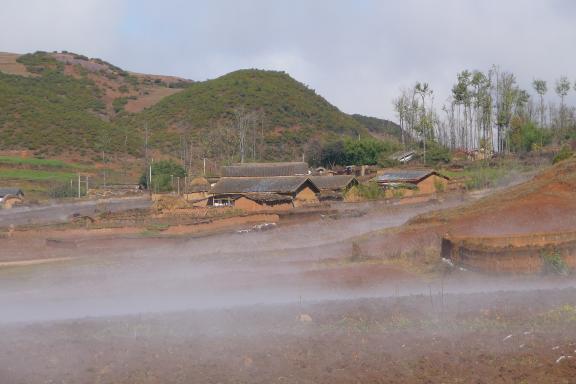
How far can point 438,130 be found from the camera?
91250 mm

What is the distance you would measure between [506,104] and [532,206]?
53.5 meters

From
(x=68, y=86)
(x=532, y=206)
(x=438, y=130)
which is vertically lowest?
(x=532, y=206)

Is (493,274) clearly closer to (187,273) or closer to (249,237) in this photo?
(187,273)

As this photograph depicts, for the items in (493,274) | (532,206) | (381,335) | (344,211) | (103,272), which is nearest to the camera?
(381,335)

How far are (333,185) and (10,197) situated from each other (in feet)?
90.1

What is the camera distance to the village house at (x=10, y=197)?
61.1 metres

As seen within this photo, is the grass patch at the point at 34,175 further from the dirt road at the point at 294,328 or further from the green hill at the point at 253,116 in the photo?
the dirt road at the point at 294,328

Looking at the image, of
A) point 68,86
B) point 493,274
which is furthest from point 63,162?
point 493,274

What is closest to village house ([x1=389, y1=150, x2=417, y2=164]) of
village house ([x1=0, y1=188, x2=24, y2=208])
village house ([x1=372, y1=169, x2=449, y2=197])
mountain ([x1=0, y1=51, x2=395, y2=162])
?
mountain ([x1=0, y1=51, x2=395, y2=162])

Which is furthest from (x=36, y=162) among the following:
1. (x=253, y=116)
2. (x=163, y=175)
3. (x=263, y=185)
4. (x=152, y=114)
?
(x=152, y=114)

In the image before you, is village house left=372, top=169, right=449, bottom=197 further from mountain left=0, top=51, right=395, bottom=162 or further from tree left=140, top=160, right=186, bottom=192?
mountain left=0, top=51, right=395, bottom=162

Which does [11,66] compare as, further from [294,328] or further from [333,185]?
[294,328]

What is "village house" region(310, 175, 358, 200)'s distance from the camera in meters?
53.5

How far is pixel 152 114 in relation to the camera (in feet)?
424
